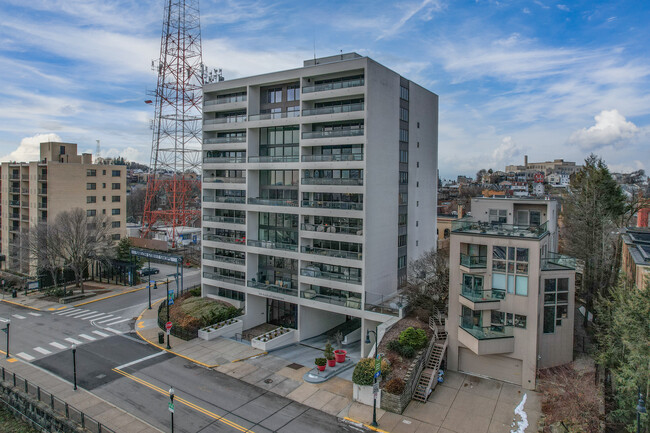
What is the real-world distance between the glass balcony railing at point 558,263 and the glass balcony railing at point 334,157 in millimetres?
15400

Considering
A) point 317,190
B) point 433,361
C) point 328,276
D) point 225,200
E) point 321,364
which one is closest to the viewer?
point 433,361

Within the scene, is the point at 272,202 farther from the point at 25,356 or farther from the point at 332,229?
the point at 25,356

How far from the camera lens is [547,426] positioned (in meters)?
21.3

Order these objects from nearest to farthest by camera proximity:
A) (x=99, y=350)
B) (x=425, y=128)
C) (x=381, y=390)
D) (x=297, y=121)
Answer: (x=381, y=390) → (x=99, y=350) → (x=297, y=121) → (x=425, y=128)

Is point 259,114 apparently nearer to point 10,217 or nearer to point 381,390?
point 381,390

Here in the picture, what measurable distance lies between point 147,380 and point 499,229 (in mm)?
25273

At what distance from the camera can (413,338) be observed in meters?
27.6

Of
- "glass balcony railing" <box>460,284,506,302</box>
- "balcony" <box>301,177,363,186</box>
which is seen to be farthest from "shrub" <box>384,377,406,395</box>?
"balcony" <box>301,177,363,186</box>

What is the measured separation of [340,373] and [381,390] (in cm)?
560

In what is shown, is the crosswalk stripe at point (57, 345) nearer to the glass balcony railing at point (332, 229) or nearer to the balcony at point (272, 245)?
the balcony at point (272, 245)

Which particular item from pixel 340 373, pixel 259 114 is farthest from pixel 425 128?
pixel 340 373

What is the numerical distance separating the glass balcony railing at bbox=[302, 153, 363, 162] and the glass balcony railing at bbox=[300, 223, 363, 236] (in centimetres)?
564

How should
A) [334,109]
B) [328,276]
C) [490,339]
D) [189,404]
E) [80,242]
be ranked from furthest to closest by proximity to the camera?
[80,242] < [328,276] < [334,109] < [490,339] < [189,404]

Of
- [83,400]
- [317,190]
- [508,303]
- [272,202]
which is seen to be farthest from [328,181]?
[83,400]
